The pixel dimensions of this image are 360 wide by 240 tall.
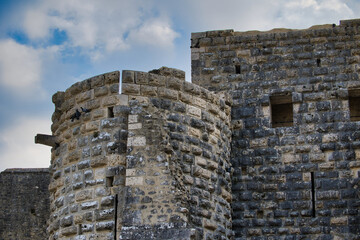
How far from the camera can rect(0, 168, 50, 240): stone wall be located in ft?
75.2

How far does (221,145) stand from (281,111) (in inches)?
69.5

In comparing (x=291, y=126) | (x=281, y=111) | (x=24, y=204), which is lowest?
(x=24, y=204)

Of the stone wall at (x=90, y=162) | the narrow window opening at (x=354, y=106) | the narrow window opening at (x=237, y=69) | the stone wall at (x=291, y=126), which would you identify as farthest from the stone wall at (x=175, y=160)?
the narrow window opening at (x=354, y=106)

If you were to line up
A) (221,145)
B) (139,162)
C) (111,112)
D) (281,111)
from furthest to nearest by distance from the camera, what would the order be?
(281,111) < (221,145) < (111,112) < (139,162)

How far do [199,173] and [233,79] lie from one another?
2.66m

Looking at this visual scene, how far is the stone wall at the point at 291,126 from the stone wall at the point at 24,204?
11923mm

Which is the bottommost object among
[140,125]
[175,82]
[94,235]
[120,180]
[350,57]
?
[94,235]

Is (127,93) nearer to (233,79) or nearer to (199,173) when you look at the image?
(199,173)

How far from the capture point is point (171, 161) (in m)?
10.3

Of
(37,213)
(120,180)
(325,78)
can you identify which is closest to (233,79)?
(325,78)

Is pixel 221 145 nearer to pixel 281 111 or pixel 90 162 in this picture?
pixel 281 111

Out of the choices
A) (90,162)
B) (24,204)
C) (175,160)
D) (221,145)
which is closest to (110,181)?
(90,162)

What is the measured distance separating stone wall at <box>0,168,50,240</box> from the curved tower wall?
39.8 ft

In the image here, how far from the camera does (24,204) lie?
23.3 meters
